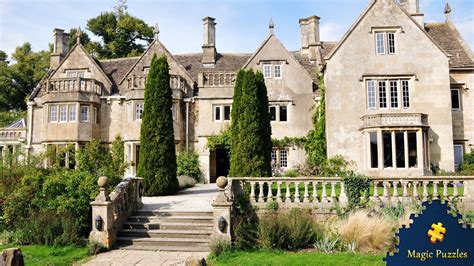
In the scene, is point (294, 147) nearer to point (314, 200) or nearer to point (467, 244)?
point (314, 200)

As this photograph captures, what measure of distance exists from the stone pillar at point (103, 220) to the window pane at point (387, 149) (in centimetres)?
1725

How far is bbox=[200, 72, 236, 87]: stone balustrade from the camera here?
2709 centimetres

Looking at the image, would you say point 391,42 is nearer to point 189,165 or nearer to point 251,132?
point 251,132

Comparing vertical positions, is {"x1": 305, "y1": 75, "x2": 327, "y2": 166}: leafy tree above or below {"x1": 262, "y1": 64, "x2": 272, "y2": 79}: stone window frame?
below

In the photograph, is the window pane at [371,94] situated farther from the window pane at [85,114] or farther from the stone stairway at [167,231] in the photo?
the window pane at [85,114]

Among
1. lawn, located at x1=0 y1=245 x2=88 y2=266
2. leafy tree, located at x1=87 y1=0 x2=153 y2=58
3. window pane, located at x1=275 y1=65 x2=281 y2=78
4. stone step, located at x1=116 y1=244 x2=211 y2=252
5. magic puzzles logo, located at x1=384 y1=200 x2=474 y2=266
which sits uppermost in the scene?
leafy tree, located at x1=87 y1=0 x2=153 y2=58

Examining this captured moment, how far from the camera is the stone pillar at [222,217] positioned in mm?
10667

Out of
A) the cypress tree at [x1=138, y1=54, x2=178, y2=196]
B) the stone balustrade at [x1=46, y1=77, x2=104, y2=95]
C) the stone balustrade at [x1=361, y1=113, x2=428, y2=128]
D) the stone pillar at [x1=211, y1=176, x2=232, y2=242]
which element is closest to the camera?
the stone pillar at [x1=211, y1=176, x2=232, y2=242]

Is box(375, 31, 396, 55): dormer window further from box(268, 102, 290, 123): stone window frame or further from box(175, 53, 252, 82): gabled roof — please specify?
box(175, 53, 252, 82): gabled roof

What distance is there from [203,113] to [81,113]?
8.94 m

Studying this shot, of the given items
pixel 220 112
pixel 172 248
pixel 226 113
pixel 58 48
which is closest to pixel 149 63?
pixel 220 112

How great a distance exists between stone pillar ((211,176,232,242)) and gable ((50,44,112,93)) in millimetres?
21923

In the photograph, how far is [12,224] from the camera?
40.7ft

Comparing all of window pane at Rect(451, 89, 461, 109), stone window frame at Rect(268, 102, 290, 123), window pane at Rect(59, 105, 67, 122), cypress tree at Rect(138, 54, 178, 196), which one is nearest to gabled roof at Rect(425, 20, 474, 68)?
window pane at Rect(451, 89, 461, 109)
